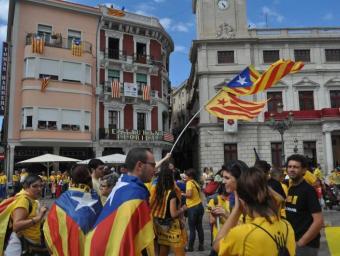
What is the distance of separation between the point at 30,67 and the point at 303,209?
25.8 metres

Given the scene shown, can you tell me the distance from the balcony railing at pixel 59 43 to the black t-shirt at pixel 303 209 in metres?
26.0

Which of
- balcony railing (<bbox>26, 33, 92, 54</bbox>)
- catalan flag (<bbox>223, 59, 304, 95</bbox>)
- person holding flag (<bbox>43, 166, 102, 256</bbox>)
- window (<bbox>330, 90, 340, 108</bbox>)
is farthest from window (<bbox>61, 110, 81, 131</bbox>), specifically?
person holding flag (<bbox>43, 166, 102, 256</bbox>)

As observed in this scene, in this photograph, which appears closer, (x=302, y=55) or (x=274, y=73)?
(x=274, y=73)

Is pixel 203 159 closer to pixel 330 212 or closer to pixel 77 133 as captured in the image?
pixel 77 133

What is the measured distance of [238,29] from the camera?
33.8 m

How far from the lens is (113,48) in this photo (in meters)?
31.2

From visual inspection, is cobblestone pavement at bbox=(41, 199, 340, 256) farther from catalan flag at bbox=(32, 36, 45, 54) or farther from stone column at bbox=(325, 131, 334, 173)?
catalan flag at bbox=(32, 36, 45, 54)

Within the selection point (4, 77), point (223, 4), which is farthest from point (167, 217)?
point (223, 4)

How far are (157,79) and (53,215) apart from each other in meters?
29.3

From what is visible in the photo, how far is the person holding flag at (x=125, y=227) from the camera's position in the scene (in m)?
2.71

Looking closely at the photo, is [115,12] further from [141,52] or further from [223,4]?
[223,4]

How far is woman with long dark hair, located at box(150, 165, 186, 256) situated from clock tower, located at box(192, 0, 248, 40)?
29595 millimetres

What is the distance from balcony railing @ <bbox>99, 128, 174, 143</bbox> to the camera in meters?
29.0

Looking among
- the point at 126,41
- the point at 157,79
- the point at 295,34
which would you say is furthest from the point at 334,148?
the point at 126,41
